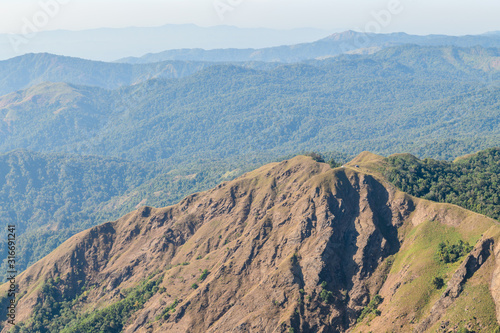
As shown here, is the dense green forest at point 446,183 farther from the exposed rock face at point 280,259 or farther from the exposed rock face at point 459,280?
the exposed rock face at point 459,280

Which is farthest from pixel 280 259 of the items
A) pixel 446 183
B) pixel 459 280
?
pixel 446 183

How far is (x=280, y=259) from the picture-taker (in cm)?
15338

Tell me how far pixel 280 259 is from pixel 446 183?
234 ft

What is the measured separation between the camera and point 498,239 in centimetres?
11438

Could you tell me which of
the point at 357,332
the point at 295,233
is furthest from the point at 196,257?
the point at 357,332

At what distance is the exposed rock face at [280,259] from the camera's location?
454 ft

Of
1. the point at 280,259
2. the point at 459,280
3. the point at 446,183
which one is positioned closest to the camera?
the point at 459,280

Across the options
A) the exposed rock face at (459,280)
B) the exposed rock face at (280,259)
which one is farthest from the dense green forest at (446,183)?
the exposed rock face at (459,280)

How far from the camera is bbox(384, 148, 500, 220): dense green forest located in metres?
166

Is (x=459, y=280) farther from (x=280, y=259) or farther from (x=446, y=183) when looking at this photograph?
(x=446, y=183)

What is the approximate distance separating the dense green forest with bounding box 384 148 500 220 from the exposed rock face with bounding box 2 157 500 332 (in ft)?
44.2

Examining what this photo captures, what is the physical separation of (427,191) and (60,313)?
14577 centimetres

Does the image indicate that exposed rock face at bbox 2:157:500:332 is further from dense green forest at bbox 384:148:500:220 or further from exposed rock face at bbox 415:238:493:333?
dense green forest at bbox 384:148:500:220

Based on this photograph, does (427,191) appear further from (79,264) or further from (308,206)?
(79,264)
